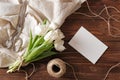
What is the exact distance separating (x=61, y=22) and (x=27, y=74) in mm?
278

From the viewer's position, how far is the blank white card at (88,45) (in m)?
1.11

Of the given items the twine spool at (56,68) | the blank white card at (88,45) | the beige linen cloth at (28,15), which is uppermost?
the beige linen cloth at (28,15)

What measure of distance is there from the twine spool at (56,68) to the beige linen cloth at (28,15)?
15 centimetres

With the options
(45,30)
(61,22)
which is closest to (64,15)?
(61,22)

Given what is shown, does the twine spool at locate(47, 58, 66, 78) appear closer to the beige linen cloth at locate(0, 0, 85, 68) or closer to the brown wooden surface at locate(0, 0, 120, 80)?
the brown wooden surface at locate(0, 0, 120, 80)

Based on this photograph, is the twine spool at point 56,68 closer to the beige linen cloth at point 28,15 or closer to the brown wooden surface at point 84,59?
the brown wooden surface at point 84,59

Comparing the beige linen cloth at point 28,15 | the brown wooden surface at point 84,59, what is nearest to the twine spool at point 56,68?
the brown wooden surface at point 84,59

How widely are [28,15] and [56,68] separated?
0.92 ft

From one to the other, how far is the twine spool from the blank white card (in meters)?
0.12

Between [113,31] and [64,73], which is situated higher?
[113,31]

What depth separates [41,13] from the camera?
1.14 meters

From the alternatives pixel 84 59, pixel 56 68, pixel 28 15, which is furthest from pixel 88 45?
pixel 28 15

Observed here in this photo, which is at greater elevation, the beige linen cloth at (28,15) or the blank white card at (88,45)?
the beige linen cloth at (28,15)

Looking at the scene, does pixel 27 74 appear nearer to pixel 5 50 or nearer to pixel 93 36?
pixel 5 50
